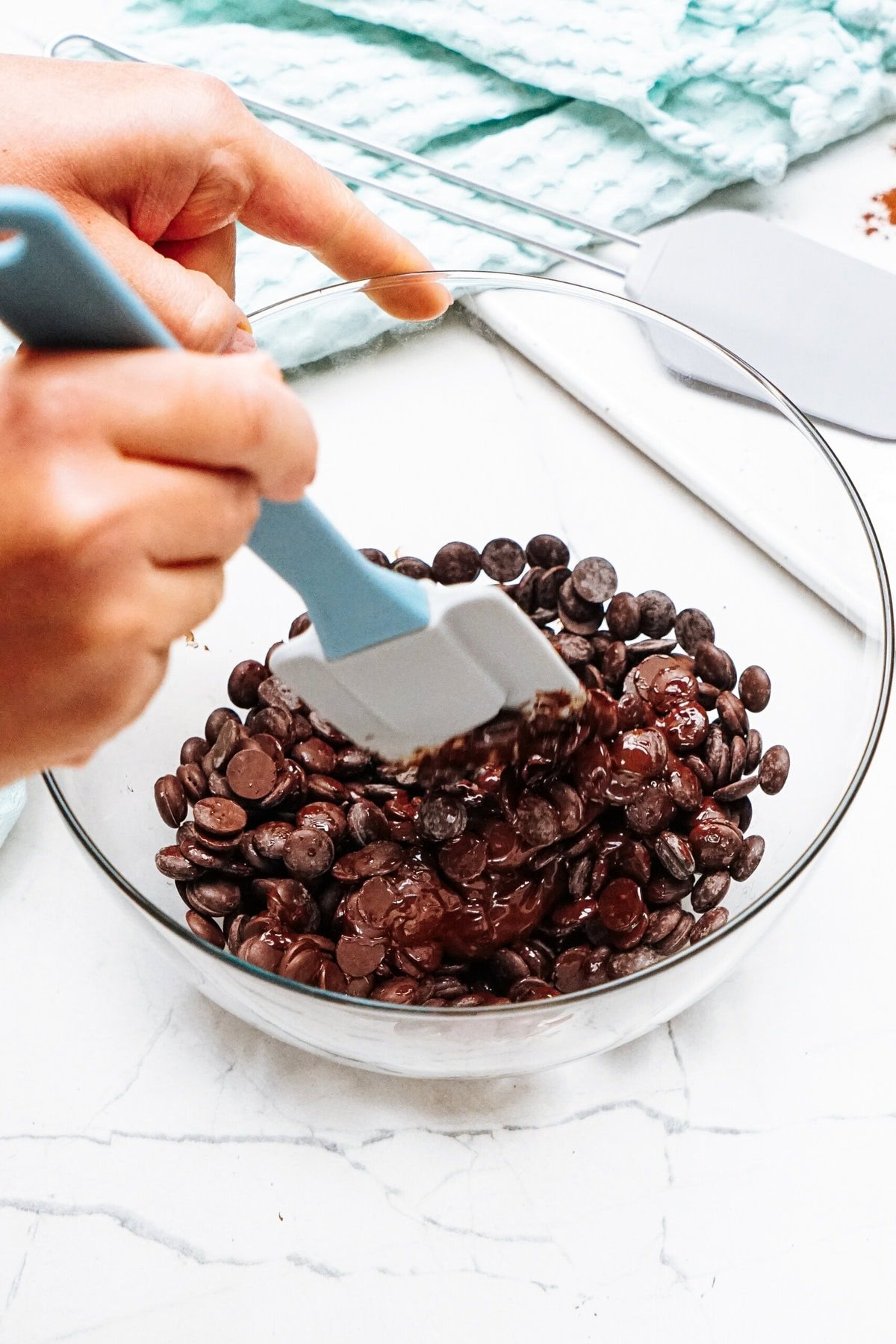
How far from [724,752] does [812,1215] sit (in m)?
0.41

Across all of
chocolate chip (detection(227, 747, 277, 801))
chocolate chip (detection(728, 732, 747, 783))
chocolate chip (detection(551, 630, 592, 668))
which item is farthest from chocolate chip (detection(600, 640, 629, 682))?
chocolate chip (detection(227, 747, 277, 801))

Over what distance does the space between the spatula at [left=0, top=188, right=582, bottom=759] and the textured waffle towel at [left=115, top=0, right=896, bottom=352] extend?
769mm

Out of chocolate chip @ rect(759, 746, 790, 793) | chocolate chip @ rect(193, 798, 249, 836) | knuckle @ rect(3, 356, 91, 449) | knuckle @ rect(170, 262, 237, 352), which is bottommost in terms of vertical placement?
chocolate chip @ rect(193, 798, 249, 836)

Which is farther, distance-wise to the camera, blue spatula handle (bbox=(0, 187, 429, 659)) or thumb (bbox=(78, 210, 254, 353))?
thumb (bbox=(78, 210, 254, 353))

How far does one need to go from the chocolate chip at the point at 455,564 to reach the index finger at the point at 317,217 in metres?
0.26

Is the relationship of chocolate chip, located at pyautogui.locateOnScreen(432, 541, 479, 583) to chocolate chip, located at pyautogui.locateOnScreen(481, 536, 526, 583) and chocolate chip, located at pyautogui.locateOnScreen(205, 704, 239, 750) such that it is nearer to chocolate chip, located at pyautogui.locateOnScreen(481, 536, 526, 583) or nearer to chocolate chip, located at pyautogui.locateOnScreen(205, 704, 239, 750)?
chocolate chip, located at pyautogui.locateOnScreen(481, 536, 526, 583)

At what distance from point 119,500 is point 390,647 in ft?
0.94

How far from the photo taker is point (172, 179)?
3.16ft

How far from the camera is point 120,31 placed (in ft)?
5.13

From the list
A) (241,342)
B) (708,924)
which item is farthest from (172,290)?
(708,924)

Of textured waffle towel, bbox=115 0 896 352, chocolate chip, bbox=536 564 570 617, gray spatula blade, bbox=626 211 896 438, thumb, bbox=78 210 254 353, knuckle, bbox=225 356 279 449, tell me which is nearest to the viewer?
knuckle, bbox=225 356 279 449

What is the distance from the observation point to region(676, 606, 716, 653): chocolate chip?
117 centimetres

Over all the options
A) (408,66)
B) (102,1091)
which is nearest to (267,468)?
(102,1091)

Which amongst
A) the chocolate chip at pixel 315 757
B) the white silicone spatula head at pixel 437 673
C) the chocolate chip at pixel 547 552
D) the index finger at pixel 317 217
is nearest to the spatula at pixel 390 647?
the white silicone spatula head at pixel 437 673
